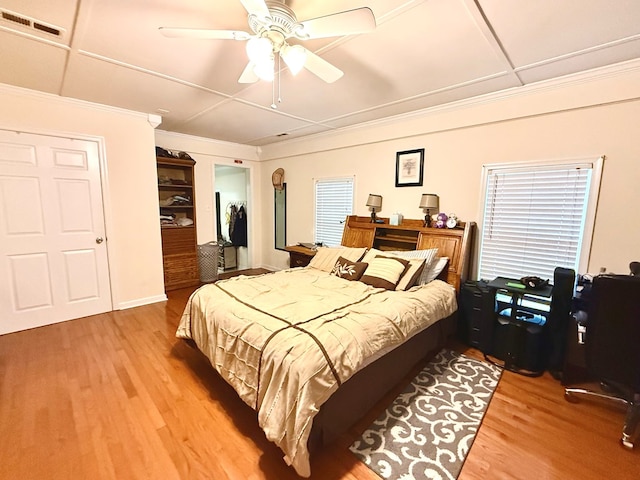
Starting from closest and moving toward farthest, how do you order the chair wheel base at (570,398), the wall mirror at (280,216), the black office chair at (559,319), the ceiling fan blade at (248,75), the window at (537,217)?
the ceiling fan blade at (248,75)
the chair wheel base at (570,398)
the black office chair at (559,319)
the window at (537,217)
the wall mirror at (280,216)

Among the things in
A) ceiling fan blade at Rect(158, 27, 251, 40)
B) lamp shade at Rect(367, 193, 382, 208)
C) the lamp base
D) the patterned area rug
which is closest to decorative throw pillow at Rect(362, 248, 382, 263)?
the lamp base

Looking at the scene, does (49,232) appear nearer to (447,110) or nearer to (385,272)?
(385,272)

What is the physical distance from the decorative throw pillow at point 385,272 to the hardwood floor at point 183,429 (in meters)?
1.03

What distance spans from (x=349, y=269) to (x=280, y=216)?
2.85 m

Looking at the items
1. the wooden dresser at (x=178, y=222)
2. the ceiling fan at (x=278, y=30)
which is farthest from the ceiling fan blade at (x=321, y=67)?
the wooden dresser at (x=178, y=222)

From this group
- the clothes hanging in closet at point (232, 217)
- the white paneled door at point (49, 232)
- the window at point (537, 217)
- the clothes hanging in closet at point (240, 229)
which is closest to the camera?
→ the window at point (537, 217)

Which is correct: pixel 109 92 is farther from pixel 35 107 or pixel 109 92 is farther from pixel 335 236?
pixel 335 236

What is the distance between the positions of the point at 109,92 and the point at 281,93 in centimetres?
185

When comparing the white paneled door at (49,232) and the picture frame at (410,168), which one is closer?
the white paneled door at (49,232)

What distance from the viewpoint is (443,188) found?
11.0ft

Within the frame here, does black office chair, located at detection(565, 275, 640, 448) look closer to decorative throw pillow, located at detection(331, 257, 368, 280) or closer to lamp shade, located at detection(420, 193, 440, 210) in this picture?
lamp shade, located at detection(420, 193, 440, 210)

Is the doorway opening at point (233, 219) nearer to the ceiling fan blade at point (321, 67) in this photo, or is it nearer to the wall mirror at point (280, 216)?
the wall mirror at point (280, 216)

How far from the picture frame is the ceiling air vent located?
11.1ft

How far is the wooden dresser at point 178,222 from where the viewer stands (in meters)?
4.45
